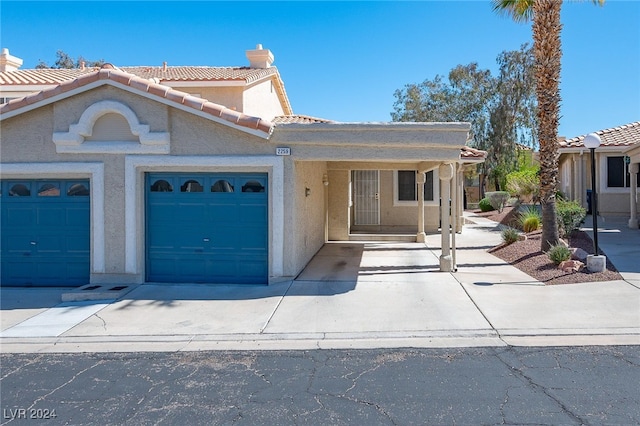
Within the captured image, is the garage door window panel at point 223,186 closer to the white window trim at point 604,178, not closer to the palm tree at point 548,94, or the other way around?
the palm tree at point 548,94

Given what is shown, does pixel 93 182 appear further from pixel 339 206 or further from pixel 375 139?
pixel 339 206

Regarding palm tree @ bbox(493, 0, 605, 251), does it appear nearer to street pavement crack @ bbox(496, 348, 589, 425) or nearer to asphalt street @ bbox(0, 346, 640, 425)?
asphalt street @ bbox(0, 346, 640, 425)

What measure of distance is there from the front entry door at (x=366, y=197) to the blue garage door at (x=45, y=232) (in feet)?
38.6

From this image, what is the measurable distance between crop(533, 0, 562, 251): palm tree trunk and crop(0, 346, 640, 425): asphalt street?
656 centimetres

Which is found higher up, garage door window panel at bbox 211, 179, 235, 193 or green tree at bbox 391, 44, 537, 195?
green tree at bbox 391, 44, 537, 195

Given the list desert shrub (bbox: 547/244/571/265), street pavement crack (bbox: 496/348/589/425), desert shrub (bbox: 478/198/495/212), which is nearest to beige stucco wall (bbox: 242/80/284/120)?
desert shrub (bbox: 547/244/571/265)

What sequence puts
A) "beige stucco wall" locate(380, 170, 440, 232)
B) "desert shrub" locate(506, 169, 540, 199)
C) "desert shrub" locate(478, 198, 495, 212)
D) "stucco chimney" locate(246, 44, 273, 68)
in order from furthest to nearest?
1. "desert shrub" locate(478, 198, 495, 212)
2. "desert shrub" locate(506, 169, 540, 199)
3. "stucco chimney" locate(246, 44, 273, 68)
4. "beige stucco wall" locate(380, 170, 440, 232)

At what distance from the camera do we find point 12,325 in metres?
7.75

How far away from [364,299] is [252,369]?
350 centimetres

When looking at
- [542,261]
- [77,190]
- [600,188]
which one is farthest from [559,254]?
[600,188]

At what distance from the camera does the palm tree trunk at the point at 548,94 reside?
12.1 metres

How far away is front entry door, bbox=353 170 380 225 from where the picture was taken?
20344mm

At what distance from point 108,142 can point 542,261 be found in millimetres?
9588

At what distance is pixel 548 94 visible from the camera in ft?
40.2
